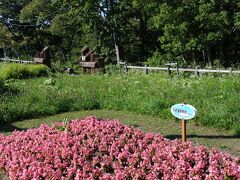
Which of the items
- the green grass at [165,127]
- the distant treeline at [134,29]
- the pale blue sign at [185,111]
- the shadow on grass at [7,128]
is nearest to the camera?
the pale blue sign at [185,111]

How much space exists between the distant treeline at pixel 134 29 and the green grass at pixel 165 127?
1446 cm

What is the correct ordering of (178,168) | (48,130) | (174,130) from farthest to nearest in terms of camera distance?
(174,130) → (48,130) → (178,168)

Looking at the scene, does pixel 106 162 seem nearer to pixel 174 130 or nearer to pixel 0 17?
pixel 174 130

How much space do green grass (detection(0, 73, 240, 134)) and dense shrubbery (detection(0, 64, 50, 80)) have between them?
5.39m

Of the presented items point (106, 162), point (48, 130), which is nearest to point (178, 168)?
point (106, 162)

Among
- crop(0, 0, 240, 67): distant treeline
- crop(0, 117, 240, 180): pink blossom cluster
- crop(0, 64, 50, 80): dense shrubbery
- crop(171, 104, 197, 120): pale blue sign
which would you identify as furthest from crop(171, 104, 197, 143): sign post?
crop(0, 0, 240, 67): distant treeline

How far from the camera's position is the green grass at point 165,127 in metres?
8.87

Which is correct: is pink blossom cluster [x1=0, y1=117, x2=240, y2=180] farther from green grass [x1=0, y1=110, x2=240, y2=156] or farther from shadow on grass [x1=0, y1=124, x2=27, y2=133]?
shadow on grass [x1=0, y1=124, x2=27, y2=133]

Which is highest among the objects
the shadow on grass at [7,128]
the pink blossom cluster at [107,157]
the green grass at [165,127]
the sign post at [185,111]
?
the sign post at [185,111]

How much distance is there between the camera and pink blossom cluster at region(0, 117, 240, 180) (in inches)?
229

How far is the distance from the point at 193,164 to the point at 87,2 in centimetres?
2711

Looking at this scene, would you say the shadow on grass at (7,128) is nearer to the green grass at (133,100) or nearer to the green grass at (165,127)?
the green grass at (165,127)

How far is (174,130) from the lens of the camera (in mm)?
10133

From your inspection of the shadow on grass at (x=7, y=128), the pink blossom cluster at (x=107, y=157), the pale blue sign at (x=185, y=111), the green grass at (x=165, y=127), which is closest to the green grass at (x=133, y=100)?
the green grass at (x=165, y=127)
